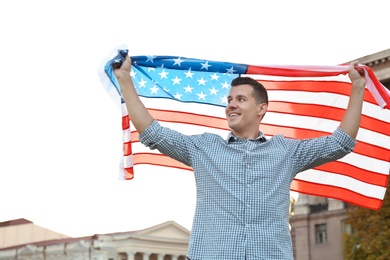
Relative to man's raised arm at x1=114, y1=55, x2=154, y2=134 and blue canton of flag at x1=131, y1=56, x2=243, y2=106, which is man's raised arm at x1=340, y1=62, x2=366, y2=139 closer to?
man's raised arm at x1=114, y1=55, x2=154, y2=134

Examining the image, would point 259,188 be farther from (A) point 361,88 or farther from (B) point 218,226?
(A) point 361,88

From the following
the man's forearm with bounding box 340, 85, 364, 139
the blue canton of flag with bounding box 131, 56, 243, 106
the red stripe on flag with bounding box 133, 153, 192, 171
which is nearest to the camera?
the man's forearm with bounding box 340, 85, 364, 139

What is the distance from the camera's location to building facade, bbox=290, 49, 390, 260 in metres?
40.0

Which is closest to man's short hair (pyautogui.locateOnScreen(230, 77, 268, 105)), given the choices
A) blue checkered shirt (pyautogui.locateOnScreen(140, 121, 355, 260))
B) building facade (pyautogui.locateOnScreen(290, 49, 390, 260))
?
blue checkered shirt (pyautogui.locateOnScreen(140, 121, 355, 260))

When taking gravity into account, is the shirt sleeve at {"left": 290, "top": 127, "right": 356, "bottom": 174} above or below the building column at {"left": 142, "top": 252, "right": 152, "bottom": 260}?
below

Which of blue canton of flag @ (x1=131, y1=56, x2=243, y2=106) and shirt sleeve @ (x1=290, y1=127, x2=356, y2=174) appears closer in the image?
shirt sleeve @ (x1=290, y1=127, x2=356, y2=174)

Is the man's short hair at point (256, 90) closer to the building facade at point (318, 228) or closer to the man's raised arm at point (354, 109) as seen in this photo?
the man's raised arm at point (354, 109)

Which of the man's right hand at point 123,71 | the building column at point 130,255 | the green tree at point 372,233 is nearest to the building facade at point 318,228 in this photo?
the green tree at point 372,233

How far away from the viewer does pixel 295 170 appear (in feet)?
15.0

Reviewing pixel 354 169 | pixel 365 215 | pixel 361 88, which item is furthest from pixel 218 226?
pixel 365 215

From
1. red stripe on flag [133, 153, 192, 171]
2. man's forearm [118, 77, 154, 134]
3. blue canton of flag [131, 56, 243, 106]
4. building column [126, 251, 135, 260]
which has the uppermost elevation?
building column [126, 251, 135, 260]

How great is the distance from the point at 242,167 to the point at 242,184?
0.36 ft

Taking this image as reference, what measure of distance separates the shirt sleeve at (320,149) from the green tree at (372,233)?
24.6 metres

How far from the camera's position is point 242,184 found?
4246 millimetres
